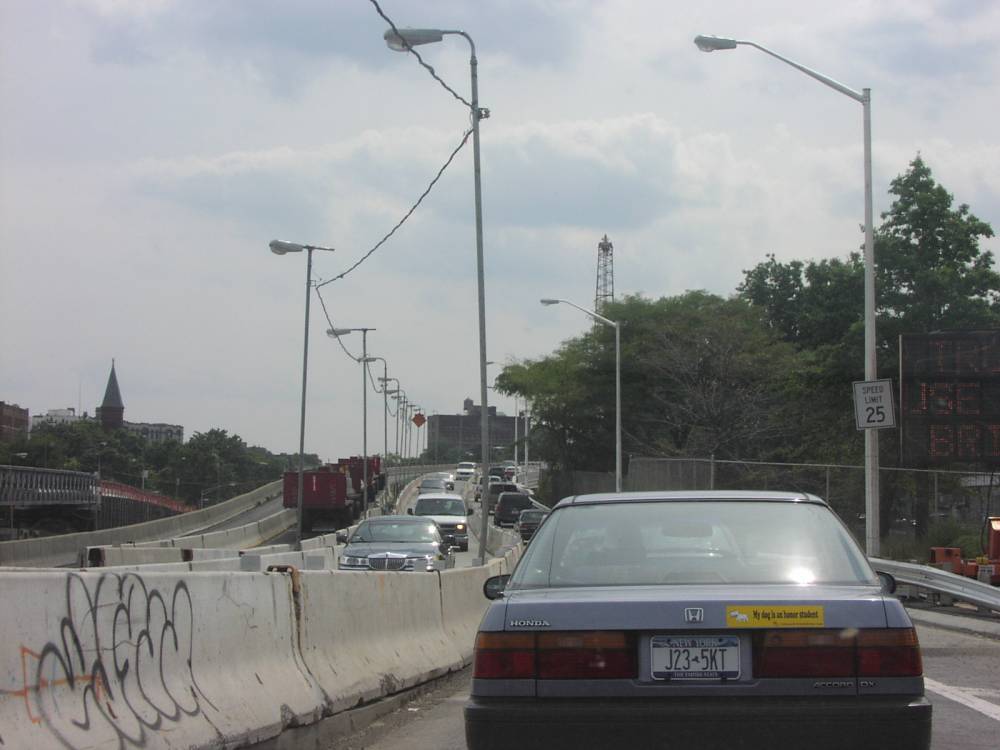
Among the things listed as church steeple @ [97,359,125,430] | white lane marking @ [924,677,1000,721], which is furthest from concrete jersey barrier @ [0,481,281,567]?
church steeple @ [97,359,125,430]

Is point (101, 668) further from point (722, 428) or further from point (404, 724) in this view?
point (722, 428)

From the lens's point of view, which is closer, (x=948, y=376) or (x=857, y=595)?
(x=857, y=595)

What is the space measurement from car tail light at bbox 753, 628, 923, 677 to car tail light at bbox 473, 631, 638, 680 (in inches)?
20.5

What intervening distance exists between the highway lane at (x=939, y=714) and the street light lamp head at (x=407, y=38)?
33.7 ft

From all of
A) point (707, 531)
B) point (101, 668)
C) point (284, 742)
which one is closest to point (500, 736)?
point (707, 531)

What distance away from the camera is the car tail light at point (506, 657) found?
4.84 meters

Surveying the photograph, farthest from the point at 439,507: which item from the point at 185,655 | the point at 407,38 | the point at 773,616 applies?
the point at 773,616

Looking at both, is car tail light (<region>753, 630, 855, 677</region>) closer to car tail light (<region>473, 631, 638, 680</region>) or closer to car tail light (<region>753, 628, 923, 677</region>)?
car tail light (<region>753, 628, 923, 677</region>)

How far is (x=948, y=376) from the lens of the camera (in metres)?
24.2

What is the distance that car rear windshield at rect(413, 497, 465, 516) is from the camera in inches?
1591

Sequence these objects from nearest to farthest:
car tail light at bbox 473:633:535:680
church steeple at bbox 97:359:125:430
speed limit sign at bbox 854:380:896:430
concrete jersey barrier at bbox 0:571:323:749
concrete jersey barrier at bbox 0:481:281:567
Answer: car tail light at bbox 473:633:535:680
concrete jersey barrier at bbox 0:571:323:749
speed limit sign at bbox 854:380:896:430
concrete jersey barrier at bbox 0:481:281:567
church steeple at bbox 97:359:125:430

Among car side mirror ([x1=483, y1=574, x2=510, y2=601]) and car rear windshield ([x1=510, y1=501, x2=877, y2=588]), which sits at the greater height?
car rear windshield ([x1=510, y1=501, x2=877, y2=588])

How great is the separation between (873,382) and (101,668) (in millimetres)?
17634

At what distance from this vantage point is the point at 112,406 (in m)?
110
